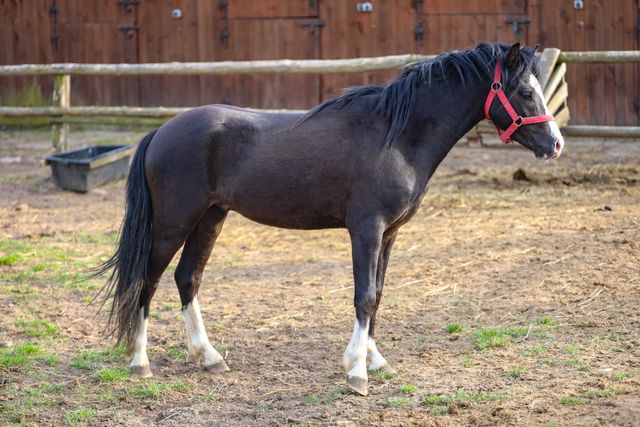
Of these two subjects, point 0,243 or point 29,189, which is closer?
point 0,243

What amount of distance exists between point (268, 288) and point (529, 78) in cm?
290

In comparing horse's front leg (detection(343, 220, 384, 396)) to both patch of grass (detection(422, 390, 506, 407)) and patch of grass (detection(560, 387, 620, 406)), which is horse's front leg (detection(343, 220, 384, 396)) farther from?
patch of grass (detection(560, 387, 620, 406))

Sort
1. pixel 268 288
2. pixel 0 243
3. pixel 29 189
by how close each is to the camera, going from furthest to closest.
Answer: pixel 29 189 → pixel 0 243 → pixel 268 288

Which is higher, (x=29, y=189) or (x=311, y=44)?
(x=311, y=44)

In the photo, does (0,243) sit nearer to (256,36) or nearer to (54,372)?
(54,372)

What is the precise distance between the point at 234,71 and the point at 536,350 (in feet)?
21.1

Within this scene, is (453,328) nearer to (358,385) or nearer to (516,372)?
(516,372)

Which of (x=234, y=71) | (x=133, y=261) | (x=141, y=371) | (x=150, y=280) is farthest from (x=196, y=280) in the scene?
(x=234, y=71)

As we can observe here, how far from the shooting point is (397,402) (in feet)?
15.5

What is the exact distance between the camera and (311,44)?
14336 mm

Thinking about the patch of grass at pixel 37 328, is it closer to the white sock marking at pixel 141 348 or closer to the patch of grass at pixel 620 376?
the white sock marking at pixel 141 348

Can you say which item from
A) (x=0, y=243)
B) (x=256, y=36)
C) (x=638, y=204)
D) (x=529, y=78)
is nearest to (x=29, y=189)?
(x=0, y=243)

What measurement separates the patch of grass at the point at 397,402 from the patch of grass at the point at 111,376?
4.97ft

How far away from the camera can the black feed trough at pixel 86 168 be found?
10680mm
